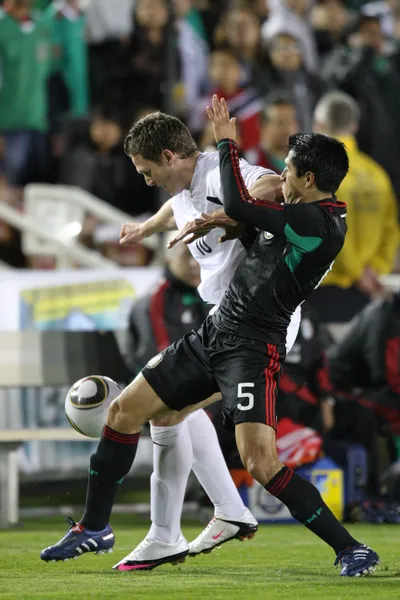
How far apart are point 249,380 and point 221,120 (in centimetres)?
113

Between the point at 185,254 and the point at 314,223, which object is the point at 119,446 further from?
the point at 185,254

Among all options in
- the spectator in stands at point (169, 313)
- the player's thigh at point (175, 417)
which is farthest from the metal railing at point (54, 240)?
the player's thigh at point (175, 417)

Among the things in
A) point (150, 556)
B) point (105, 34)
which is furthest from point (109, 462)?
point (105, 34)

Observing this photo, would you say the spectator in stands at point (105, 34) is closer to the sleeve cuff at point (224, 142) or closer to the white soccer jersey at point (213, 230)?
the white soccer jersey at point (213, 230)

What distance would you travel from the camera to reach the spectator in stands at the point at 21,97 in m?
13.0

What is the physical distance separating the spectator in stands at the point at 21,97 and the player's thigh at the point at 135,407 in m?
6.80

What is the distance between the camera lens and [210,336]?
6.43m

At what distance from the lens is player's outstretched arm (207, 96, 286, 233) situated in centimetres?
598

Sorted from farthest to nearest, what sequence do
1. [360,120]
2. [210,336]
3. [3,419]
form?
[360,120], [3,419], [210,336]

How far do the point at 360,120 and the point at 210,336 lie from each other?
7174 mm

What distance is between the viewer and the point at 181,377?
20.9 feet

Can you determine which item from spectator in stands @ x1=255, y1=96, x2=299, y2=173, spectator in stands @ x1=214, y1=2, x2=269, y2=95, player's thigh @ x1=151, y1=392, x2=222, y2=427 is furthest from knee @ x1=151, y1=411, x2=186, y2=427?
spectator in stands @ x1=214, y1=2, x2=269, y2=95

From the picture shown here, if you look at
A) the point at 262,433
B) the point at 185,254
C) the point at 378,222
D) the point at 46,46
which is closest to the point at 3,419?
the point at 185,254

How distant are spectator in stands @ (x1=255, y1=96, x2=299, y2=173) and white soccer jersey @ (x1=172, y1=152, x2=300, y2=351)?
4.17 metres
